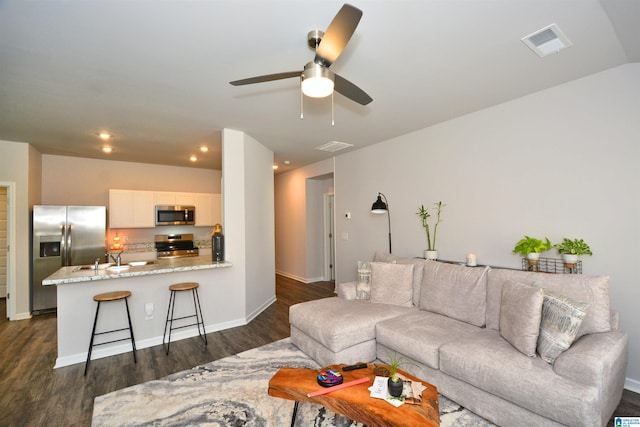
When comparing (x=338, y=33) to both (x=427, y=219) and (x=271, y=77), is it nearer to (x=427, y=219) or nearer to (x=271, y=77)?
(x=271, y=77)

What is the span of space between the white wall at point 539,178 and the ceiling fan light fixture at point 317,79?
7.94 feet

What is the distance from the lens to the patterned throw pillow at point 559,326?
1.95 m

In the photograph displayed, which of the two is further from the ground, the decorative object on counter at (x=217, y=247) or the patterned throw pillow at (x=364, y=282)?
the decorative object on counter at (x=217, y=247)

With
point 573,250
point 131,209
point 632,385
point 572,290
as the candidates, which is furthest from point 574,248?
point 131,209

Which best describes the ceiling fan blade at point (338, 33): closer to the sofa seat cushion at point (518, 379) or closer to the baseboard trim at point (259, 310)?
the sofa seat cushion at point (518, 379)

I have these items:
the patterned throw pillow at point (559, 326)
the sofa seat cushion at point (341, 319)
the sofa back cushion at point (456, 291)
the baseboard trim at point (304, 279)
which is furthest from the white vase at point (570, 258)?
the baseboard trim at point (304, 279)

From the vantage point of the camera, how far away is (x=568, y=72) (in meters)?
2.60

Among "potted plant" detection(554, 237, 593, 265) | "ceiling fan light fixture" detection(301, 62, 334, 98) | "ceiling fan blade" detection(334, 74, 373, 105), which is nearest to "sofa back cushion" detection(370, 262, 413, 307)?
"potted plant" detection(554, 237, 593, 265)

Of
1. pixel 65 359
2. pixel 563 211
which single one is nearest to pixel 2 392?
pixel 65 359

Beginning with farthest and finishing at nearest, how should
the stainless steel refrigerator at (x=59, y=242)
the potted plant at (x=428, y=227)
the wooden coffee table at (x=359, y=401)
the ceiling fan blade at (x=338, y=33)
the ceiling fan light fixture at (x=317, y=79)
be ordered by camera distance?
the stainless steel refrigerator at (x=59, y=242) < the potted plant at (x=428, y=227) < the ceiling fan light fixture at (x=317, y=79) < the wooden coffee table at (x=359, y=401) < the ceiling fan blade at (x=338, y=33)

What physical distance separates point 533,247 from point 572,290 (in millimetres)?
619

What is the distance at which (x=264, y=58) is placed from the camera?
228 centimetres

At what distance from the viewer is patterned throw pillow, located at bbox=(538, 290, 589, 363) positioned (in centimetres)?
195

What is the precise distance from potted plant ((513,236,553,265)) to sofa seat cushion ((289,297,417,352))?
1233mm
